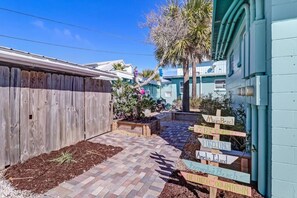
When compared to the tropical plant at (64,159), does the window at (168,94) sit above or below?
above

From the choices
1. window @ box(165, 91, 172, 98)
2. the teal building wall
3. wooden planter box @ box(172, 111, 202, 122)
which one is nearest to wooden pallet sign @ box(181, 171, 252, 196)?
wooden planter box @ box(172, 111, 202, 122)

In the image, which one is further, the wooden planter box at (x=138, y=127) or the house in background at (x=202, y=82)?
the house in background at (x=202, y=82)

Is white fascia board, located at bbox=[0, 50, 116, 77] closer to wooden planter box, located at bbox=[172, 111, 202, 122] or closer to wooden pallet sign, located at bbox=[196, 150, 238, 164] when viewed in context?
wooden pallet sign, located at bbox=[196, 150, 238, 164]

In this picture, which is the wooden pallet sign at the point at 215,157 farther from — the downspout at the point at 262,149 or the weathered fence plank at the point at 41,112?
the weathered fence plank at the point at 41,112

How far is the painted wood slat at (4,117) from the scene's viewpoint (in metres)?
3.60

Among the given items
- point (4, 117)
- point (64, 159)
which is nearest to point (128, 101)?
point (64, 159)

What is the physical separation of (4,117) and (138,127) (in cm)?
417

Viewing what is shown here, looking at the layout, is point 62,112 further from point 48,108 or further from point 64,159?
point 64,159

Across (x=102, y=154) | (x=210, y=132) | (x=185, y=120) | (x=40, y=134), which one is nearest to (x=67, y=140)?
(x=40, y=134)

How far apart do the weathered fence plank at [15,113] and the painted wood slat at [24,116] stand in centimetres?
7

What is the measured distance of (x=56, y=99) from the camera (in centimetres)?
486

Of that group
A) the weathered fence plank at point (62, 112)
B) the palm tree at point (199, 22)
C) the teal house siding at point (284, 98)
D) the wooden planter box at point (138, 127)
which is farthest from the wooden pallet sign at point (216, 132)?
the palm tree at point (199, 22)

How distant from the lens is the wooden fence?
372 centimetres

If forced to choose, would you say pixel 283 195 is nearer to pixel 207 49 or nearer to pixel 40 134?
pixel 40 134
